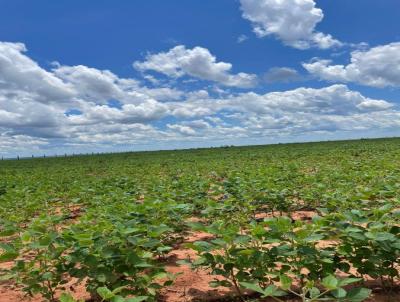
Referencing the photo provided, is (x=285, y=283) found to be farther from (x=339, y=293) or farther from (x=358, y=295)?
(x=358, y=295)

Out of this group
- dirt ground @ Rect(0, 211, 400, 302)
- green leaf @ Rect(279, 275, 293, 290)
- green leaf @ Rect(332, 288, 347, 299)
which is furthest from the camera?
dirt ground @ Rect(0, 211, 400, 302)

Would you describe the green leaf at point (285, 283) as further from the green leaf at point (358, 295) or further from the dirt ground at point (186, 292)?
the dirt ground at point (186, 292)

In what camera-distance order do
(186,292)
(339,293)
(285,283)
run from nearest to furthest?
(339,293), (285,283), (186,292)

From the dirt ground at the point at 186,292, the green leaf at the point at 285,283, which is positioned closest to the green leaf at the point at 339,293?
the green leaf at the point at 285,283

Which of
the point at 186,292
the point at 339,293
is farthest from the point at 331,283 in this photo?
the point at 186,292

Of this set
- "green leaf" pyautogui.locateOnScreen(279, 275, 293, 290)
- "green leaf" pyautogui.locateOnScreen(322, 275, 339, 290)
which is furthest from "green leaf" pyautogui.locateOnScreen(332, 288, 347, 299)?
"green leaf" pyautogui.locateOnScreen(279, 275, 293, 290)

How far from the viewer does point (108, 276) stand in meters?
3.12

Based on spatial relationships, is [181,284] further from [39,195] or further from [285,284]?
[39,195]

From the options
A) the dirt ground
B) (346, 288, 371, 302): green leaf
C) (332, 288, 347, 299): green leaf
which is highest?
(332, 288, 347, 299): green leaf

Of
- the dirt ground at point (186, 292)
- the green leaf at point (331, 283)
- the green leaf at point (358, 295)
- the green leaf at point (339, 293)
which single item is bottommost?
the dirt ground at point (186, 292)

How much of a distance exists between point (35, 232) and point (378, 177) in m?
8.49

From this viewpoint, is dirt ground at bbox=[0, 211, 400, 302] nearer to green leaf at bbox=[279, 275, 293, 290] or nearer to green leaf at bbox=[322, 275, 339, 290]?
green leaf at bbox=[279, 275, 293, 290]

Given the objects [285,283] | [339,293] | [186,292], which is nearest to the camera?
[339,293]

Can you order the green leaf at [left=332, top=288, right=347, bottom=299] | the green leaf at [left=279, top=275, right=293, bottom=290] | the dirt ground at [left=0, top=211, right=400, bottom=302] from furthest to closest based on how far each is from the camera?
the dirt ground at [left=0, top=211, right=400, bottom=302] < the green leaf at [left=279, top=275, right=293, bottom=290] < the green leaf at [left=332, top=288, right=347, bottom=299]
